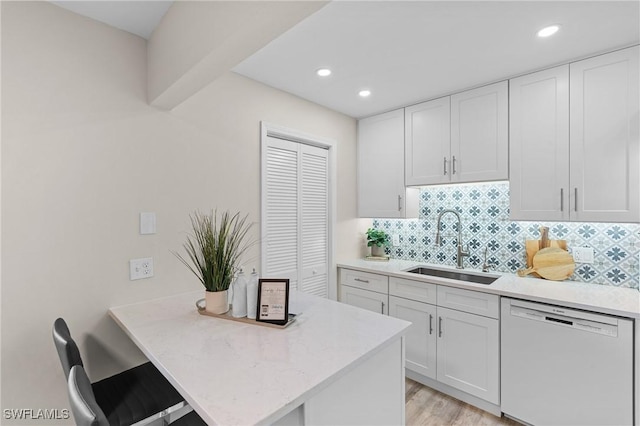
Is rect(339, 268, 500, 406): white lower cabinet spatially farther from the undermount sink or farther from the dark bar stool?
the dark bar stool

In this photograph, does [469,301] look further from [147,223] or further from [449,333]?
[147,223]

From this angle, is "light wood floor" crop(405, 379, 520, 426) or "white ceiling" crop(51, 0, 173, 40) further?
"light wood floor" crop(405, 379, 520, 426)

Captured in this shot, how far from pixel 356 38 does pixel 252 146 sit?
41.7 inches

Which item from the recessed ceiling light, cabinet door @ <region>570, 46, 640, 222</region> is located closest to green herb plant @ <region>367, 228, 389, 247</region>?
Answer: cabinet door @ <region>570, 46, 640, 222</region>

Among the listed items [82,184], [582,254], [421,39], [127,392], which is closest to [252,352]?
[127,392]

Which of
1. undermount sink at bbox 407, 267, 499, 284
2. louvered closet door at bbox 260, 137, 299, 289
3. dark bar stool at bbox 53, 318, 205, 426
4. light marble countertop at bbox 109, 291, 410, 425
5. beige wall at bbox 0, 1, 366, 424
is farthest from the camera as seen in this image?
undermount sink at bbox 407, 267, 499, 284

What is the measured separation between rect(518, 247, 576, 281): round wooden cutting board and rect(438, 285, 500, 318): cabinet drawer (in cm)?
53

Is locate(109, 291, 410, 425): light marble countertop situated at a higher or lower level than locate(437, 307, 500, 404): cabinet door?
higher

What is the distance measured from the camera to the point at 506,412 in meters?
2.05

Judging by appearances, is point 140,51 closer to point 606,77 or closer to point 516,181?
point 516,181

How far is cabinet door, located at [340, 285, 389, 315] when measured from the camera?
2.69m

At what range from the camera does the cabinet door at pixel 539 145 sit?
6.80 feet

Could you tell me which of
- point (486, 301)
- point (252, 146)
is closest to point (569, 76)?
point (486, 301)

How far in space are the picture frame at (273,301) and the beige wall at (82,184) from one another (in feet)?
2.60
